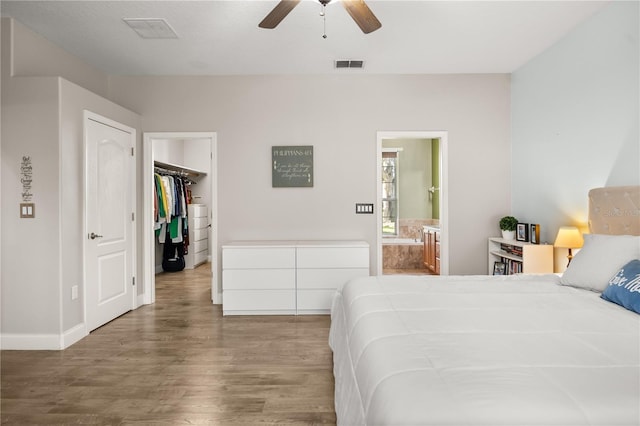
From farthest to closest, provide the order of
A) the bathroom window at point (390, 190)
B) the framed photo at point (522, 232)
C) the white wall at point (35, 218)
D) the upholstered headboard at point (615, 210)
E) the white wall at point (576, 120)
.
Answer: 1. the bathroom window at point (390, 190)
2. the framed photo at point (522, 232)
3. the white wall at point (35, 218)
4. the white wall at point (576, 120)
5. the upholstered headboard at point (615, 210)

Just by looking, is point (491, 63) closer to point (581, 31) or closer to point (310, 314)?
point (581, 31)

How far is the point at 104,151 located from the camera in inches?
143

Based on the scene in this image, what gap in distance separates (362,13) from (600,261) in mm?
2133

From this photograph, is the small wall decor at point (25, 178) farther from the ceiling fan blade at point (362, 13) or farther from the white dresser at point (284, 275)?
the ceiling fan blade at point (362, 13)

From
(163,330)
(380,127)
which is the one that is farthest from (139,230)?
(380,127)

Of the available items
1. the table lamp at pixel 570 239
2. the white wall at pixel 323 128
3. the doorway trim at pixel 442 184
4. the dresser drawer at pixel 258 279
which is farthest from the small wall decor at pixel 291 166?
the table lamp at pixel 570 239

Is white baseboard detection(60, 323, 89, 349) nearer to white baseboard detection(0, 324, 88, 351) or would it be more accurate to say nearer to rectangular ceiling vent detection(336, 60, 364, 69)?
white baseboard detection(0, 324, 88, 351)

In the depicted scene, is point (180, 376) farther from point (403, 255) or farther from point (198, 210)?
point (198, 210)

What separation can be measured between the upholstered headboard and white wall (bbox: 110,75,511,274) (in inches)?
59.8

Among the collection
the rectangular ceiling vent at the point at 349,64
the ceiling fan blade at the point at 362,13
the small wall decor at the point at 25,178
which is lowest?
the small wall decor at the point at 25,178

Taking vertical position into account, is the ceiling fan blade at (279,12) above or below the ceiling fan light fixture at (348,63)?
below

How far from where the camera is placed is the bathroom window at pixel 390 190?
273 inches

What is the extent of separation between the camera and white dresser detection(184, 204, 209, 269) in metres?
6.66

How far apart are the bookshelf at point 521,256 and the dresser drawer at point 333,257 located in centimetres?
Answer: 152
